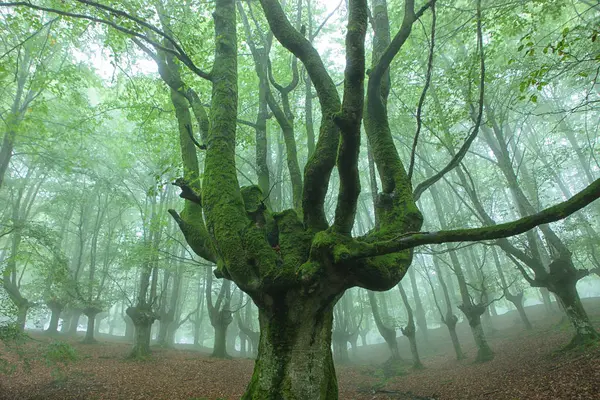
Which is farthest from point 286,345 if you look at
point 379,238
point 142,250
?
point 142,250

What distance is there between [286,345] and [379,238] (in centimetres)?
A: 165

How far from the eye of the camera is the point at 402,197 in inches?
168

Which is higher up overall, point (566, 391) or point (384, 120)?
point (384, 120)

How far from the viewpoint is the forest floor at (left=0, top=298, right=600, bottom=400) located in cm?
690

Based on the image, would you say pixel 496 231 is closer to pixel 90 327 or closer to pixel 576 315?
pixel 576 315

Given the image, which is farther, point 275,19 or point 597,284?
point 597,284

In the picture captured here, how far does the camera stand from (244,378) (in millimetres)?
11352

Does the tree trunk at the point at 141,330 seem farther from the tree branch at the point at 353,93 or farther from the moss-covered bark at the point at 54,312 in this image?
the tree branch at the point at 353,93

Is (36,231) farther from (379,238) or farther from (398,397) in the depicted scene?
(398,397)

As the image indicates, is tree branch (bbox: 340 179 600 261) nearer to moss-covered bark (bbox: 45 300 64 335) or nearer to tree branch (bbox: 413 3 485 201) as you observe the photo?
tree branch (bbox: 413 3 485 201)

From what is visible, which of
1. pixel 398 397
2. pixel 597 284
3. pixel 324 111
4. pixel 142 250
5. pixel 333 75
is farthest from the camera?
pixel 597 284

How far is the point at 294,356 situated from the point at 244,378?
30.8 feet

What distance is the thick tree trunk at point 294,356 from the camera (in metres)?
3.37

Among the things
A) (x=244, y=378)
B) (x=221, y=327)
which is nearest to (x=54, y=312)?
(x=221, y=327)
